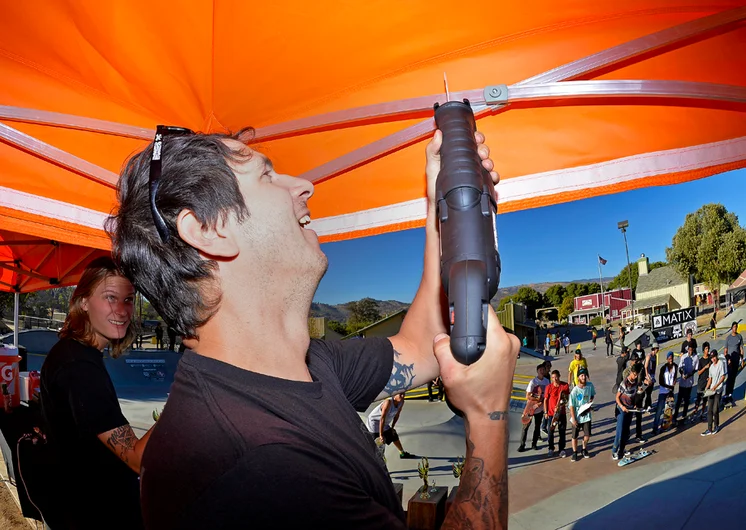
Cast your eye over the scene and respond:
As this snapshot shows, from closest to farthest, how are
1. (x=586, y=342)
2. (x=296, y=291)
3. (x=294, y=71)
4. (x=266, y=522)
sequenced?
(x=266, y=522) < (x=296, y=291) < (x=294, y=71) < (x=586, y=342)

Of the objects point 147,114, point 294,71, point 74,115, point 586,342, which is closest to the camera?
point 294,71

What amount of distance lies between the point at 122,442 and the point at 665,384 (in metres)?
4.40

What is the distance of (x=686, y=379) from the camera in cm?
417

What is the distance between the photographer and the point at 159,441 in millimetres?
697

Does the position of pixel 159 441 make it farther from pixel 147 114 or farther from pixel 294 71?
pixel 147 114

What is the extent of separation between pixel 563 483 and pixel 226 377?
4.43m

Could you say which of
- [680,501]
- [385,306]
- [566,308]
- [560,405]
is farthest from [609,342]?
[385,306]

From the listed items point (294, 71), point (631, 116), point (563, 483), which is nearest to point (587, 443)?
point (563, 483)

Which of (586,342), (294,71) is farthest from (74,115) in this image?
(586,342)

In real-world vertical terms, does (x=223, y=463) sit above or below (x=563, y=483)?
above

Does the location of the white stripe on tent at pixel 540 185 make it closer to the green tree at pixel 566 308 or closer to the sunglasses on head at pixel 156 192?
the sunglasses on head at pixel 156 192

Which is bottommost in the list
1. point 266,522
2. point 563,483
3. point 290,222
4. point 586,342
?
point 563,483

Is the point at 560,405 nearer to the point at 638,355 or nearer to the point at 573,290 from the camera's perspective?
the point at 638,355

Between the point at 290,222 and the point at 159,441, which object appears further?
the point at 290,222
